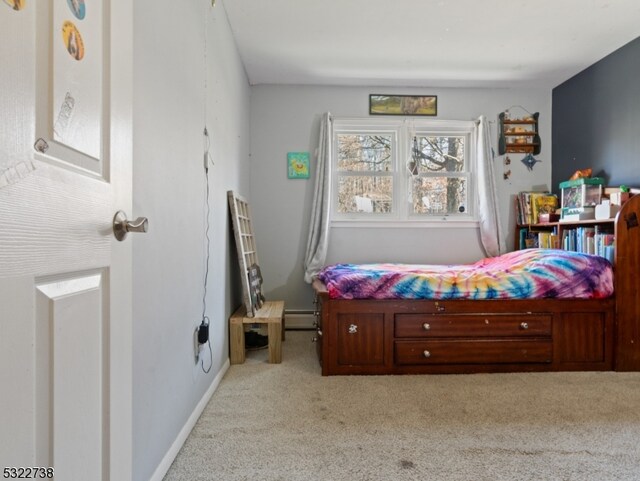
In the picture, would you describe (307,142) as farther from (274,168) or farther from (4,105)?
(4,105)

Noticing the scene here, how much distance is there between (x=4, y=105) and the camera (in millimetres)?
481

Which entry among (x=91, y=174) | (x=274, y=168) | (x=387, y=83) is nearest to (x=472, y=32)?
(x=387, y=83)

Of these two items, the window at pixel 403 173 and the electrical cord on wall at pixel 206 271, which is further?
the window at pixel 403 173

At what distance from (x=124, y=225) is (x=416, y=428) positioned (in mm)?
1579

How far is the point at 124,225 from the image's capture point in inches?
31.3

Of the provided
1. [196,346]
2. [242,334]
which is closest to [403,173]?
[242,334]

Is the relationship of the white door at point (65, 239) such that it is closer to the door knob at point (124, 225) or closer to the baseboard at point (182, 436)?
the door knob at point (124, 225)

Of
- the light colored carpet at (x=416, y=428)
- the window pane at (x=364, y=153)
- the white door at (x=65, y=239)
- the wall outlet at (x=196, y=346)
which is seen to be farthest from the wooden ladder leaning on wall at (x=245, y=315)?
the white door at (x=65, y=239)

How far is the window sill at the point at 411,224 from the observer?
12.2ft

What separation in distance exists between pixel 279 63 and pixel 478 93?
2004 millimetres

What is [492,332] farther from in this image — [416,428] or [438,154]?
[438,154]

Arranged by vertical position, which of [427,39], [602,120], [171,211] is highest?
[427,39]

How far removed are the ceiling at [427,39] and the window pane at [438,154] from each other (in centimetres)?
54

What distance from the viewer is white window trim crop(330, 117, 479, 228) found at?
3721 mm
